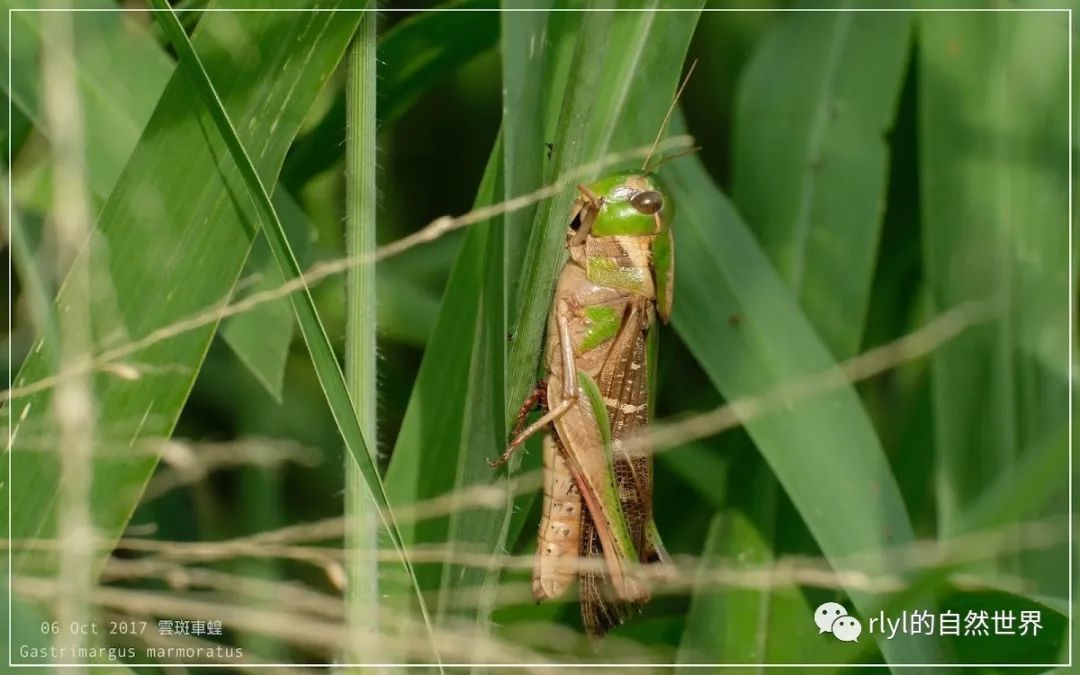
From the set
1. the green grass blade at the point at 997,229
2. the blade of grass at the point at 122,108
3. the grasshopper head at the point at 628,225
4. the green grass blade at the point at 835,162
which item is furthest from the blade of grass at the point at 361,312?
the green grass blade at the point at 997,229

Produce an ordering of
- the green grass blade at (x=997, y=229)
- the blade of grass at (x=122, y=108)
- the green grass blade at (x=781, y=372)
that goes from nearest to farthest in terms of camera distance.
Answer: the blade of grass at (x=122, y=108)
the green grass blade at (x=781, y=372)
the green grass blade at (x=997, y=229)

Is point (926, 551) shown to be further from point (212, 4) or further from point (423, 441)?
point (212, 4)

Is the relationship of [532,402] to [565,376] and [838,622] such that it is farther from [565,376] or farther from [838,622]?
[838,622]

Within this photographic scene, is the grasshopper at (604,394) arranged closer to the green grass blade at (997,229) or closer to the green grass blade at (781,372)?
the green grass blade at (781,372)

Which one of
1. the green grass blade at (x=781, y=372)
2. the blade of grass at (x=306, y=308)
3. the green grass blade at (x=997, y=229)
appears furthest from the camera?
the green grass blade at (x=997, y=229)

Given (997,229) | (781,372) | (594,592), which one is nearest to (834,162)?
(997,229)

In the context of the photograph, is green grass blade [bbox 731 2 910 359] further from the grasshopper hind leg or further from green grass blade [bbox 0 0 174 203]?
green grass blade [bbox 0 0 174 203]

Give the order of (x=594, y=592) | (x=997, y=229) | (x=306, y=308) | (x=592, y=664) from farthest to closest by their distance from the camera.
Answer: (x=997, y=229) → (x=594, y=592) → (x=592, y=664) → (x=306, y=308)
